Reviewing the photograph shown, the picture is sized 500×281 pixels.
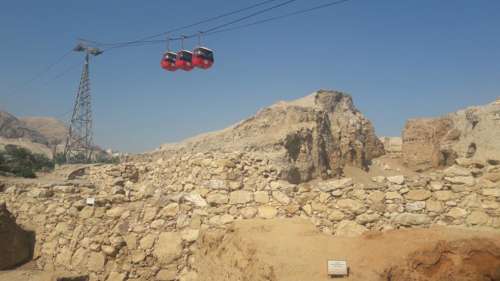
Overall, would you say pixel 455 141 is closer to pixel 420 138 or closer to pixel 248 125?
pixel 420 138

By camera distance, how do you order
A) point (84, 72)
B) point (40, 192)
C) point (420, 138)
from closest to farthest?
point (40, 192), point (420, 138), point (84, 72)

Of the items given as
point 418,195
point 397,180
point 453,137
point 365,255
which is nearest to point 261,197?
point 365,255

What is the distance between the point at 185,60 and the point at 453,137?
18.3 meters

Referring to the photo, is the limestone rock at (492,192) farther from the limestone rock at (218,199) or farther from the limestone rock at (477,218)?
the limestone rock at (218,199)

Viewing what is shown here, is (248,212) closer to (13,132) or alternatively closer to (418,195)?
(418,195)

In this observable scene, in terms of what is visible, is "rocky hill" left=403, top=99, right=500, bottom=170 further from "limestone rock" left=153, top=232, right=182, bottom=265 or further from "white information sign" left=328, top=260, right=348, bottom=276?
"limestone rock" left=153, top=232, right=182, bottom=265

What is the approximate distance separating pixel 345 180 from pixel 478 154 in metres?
15.3

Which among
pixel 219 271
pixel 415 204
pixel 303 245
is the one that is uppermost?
pixel 415 204

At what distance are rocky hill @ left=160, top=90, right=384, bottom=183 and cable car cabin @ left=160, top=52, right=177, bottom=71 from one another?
537 cm

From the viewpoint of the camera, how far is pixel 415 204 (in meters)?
5.41

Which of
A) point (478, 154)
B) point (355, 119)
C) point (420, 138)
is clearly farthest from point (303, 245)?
point (355, 119)

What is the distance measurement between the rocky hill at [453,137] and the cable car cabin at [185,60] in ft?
45.4

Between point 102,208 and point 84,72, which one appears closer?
point 102,208

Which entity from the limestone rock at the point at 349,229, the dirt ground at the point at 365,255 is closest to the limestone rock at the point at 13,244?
the dirt ground at the point at 365,255
